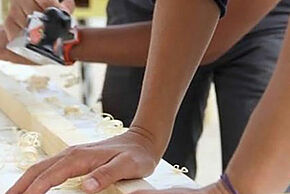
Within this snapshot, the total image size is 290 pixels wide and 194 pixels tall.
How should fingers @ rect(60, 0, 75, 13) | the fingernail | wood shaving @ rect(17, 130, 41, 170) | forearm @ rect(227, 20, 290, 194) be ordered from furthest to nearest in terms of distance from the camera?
fingers @ rect(60, 0, 75, 13), wood shaving @ rect(17, 130, 41, 170), the fingernail, forearm @ rect(227, 20, 290, 194)

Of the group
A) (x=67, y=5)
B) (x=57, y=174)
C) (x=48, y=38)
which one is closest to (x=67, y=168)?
(x=57, y=174)

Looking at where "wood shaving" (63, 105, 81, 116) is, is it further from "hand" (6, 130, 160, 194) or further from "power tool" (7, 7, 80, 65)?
"hand" (6, 130, 160, 194)

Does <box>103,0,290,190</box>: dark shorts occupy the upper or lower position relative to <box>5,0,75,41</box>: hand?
lower

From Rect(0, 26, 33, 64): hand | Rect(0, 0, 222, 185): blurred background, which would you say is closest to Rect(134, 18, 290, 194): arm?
Rect(0, 26, 33, 64): hand

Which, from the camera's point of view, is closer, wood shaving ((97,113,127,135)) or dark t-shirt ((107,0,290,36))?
wood shaving ((97,113,127,135))

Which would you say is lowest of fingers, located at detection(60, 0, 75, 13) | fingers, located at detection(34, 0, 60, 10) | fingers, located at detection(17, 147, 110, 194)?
fingers, located at detection(17, 147, 110, 194)

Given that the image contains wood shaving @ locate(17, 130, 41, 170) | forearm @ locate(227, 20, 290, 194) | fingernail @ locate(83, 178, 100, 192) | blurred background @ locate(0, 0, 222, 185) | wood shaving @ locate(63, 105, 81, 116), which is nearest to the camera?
forearm @ locate(227, 20, 290, 194)

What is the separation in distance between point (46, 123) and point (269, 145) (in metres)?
0.43

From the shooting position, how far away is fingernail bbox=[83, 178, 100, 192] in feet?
2.61

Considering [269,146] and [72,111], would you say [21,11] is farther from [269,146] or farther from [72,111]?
[269,146]

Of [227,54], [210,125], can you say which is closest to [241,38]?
[227,54]

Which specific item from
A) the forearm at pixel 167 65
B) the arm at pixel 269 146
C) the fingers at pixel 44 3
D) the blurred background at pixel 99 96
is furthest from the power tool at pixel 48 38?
the blurred background at pixel 99 96

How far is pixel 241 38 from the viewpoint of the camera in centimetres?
125

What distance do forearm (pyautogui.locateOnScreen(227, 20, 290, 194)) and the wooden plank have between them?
0.14m
